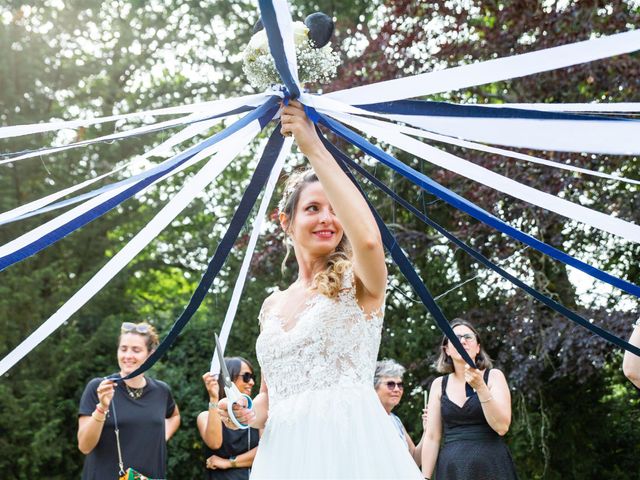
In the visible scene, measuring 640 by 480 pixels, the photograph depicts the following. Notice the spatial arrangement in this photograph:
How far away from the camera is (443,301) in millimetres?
9844

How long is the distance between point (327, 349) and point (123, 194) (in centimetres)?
100

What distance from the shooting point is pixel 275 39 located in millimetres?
2232

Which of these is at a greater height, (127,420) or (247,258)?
(247,258)

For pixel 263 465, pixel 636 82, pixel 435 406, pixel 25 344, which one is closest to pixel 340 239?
pixel 263 465

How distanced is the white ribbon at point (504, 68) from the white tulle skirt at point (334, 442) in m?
0.88

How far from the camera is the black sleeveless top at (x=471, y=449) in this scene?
4762 mm

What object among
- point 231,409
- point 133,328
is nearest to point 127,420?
point 133,328

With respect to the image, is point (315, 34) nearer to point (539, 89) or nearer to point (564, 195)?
point (564, 195)

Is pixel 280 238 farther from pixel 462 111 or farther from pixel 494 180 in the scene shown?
pixel 462 111

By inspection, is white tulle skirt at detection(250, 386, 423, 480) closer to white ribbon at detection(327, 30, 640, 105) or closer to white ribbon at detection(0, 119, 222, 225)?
white ribbon at detection(327, 30, 640, 105)

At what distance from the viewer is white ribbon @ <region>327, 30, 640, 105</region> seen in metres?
2.27

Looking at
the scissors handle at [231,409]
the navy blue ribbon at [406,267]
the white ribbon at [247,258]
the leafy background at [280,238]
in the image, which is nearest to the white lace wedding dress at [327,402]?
the scissors handle at [231,409]

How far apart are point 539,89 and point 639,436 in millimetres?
4471

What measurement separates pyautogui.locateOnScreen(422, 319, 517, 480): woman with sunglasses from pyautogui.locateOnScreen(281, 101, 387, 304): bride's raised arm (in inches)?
89.6
